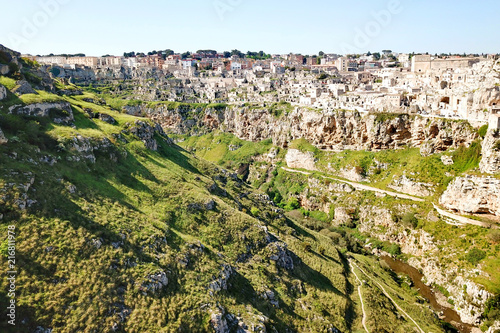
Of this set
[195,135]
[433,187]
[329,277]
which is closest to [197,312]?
[329,277]

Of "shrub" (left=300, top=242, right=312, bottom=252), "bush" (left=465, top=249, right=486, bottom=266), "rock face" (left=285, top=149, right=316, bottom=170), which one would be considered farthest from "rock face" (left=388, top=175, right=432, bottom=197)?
"shrub" (left=300, top=242, right=312, bottom=252)

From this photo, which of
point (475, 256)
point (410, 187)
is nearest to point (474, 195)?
point (475, 256)

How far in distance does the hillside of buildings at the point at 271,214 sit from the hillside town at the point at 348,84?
29.7 inches

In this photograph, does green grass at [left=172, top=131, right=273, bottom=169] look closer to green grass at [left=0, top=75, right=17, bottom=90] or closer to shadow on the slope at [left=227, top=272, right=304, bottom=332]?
green grass at [left=0, top=75, right=17, bottom=90]

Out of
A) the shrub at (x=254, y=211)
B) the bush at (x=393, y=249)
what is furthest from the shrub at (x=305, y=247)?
the bush at (x=393, y=249)

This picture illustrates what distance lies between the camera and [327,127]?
8906 centimetres

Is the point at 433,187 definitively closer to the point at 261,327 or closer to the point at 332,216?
the point at 332,216

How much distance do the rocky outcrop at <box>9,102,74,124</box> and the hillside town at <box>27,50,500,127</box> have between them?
65.8 meters

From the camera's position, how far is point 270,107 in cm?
11244

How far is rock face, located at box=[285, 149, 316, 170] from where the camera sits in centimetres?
9075

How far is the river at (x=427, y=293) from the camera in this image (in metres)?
45.2

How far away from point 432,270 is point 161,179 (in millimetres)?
45374

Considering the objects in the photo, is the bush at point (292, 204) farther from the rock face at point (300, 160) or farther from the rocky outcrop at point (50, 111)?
the rocky outcrop at point (50, 111)

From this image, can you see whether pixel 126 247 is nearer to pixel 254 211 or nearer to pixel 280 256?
pixel 280 256
